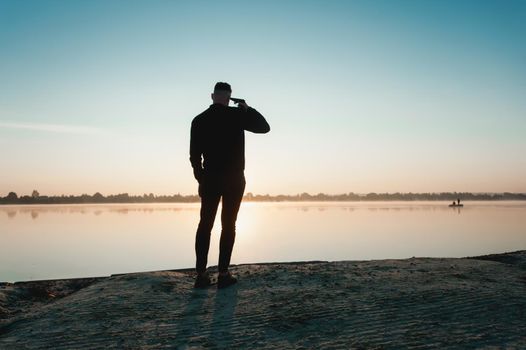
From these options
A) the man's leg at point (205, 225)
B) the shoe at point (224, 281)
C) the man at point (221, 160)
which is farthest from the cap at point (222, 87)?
the shoe at point (224, 281)

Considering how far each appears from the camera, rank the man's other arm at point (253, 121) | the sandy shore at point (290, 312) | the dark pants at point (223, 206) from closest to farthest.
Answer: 1. the sandy shore at point (290, 312)
2. the dark pants at point (223, 206)
3. the man's other arm at point (253, 121)

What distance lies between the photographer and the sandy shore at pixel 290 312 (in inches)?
125

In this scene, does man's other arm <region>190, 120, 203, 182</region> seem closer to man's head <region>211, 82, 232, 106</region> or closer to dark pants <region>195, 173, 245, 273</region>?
dark pants <region>195, 173, 245, 273</region>

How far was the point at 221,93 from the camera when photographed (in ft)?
15.5

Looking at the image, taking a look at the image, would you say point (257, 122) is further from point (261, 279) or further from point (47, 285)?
point (47, 285)

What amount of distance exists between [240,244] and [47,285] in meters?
18.5

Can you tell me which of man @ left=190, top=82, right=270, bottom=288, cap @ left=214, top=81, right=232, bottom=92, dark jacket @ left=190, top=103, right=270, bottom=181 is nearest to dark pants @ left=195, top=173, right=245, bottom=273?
man @ left=190, top=82, right=270, bottom=288

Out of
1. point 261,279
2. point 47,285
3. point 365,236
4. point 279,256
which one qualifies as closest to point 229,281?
point 261,279

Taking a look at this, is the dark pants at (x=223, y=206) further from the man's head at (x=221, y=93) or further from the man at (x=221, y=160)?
the man's head at (x=221, y=93)

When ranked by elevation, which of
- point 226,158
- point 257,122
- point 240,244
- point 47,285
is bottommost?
point 240,244

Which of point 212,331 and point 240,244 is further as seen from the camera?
point 240,244

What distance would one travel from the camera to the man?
470 cm

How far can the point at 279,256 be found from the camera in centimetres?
1905

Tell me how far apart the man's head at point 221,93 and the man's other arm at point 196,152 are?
413mm
